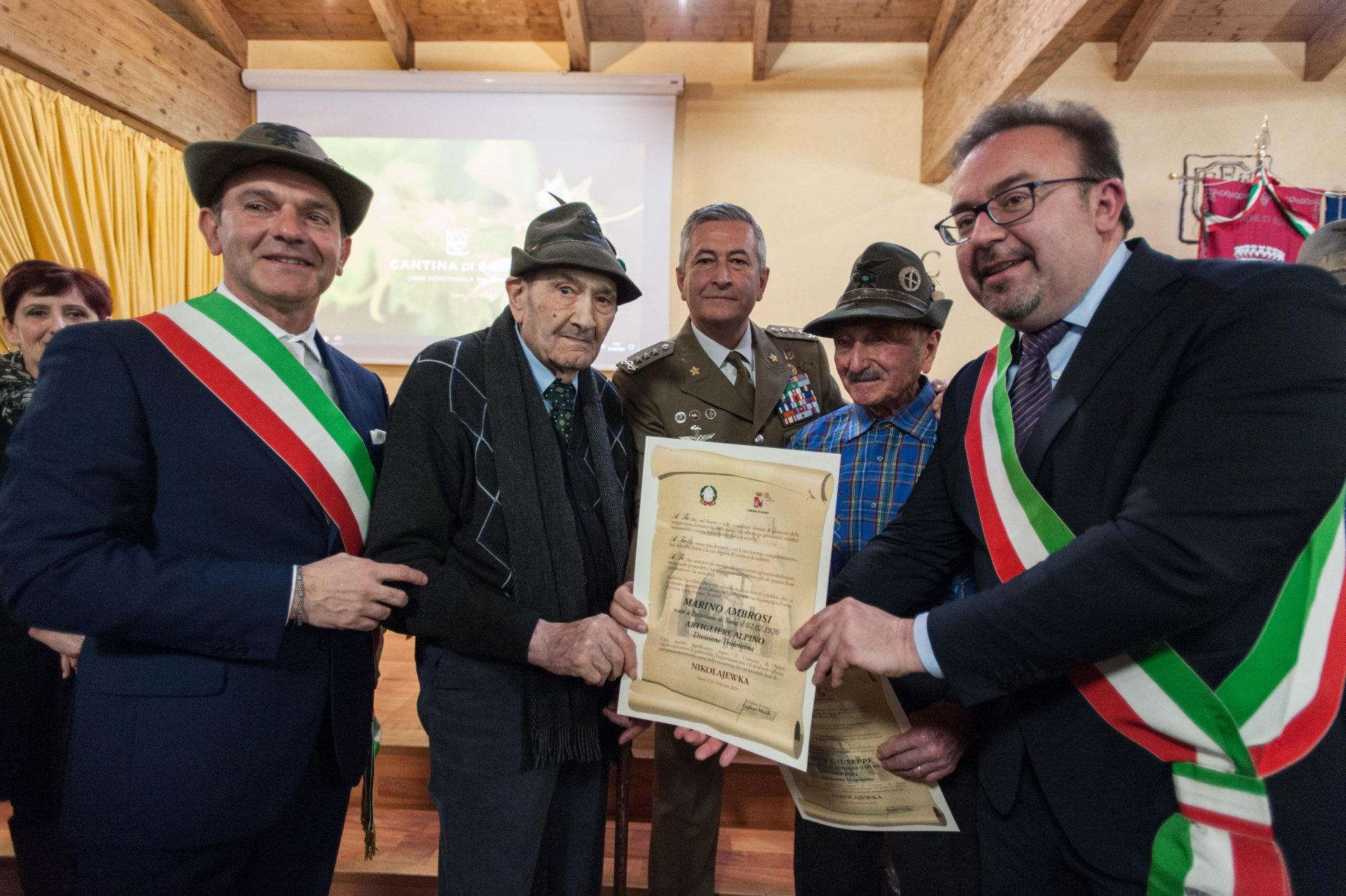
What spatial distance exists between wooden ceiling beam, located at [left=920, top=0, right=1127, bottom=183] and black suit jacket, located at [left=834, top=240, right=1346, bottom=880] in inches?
98.1

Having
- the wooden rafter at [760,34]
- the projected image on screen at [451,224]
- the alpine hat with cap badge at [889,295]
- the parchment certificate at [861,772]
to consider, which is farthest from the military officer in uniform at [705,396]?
the wooden rafter at [760,34]

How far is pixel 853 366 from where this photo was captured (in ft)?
5.38

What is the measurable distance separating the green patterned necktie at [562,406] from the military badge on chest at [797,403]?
2.35ft

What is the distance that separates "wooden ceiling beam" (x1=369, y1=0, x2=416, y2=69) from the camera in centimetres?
451

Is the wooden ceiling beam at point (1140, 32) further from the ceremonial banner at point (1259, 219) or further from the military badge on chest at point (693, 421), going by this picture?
the military badge on chest at point (693, 421)

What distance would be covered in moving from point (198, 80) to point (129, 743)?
5.22 meters

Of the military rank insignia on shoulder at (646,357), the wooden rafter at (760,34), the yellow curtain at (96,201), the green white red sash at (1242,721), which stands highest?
the wooden rafter at (760,34)

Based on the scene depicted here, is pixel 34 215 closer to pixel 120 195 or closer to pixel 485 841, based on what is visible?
pixel 120 195

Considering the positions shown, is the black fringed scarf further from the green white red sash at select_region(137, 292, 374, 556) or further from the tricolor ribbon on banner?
the tricolor ribbon on banner

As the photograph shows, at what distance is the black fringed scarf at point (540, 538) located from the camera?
1326 millimetres

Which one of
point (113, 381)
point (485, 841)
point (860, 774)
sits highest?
point (113, 381)

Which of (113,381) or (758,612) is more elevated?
(113,381)

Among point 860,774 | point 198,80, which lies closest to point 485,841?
point 860,774

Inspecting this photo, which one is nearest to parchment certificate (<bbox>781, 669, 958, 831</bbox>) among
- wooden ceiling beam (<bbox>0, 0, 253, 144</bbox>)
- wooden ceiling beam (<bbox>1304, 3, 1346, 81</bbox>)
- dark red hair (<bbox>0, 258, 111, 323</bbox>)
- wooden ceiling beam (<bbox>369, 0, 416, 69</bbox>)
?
dark red hair (<bbox>0, 258, 111, 323</bbox>)
